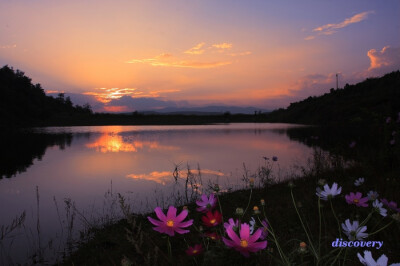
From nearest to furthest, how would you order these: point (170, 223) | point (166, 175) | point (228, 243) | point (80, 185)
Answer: point (228, 243) → point (170, 223) → point (80, 185) → point (166, 175)

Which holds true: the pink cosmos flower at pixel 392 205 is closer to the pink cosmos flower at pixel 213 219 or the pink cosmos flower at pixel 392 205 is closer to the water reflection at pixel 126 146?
the pink cosmos flower at pixel 213 219

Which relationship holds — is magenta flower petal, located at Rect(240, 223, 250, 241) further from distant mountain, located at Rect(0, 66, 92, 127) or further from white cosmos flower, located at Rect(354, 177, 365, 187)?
distant mountain, located at Rect(0, 66, 92, 127)

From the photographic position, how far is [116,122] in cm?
7356

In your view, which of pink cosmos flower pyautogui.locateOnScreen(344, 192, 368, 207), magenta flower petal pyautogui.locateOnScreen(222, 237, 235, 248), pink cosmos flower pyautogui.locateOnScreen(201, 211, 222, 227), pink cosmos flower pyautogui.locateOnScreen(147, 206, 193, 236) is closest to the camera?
magenta flower petal pyautogui.locateOnScreen(222, 237, 235, 248)

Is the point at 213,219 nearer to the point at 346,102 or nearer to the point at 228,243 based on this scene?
the point at 228,243

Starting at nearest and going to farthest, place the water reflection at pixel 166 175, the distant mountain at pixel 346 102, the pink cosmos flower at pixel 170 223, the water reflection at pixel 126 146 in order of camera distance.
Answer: the pink cosmos flower at pixel 170 223 < the water reflection at pixel 166 175 < the water reflection at pixel 126 146 < the distant mountain at pixel 346 102

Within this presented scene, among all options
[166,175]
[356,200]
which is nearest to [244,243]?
[356,200]

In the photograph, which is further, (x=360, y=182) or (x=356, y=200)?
(x=360, y=182)

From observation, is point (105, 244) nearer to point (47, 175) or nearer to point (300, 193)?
point (300, 193)

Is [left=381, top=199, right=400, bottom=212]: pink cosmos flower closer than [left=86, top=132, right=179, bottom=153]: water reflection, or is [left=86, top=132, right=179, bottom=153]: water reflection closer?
[left=381, top=199, right=400, bottom=212]: pink cosmos flower

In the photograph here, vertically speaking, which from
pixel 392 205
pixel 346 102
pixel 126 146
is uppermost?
pixel 346 102

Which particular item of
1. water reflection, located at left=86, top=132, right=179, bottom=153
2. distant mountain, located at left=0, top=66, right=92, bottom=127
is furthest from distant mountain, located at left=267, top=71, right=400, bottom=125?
distant mountain, located at left=0, top=66, right=92, bottom=127

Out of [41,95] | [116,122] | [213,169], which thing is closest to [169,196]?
[213,169]

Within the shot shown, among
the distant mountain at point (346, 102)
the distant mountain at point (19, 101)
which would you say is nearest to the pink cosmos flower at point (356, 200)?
the distant mountain at point (346, 102)
